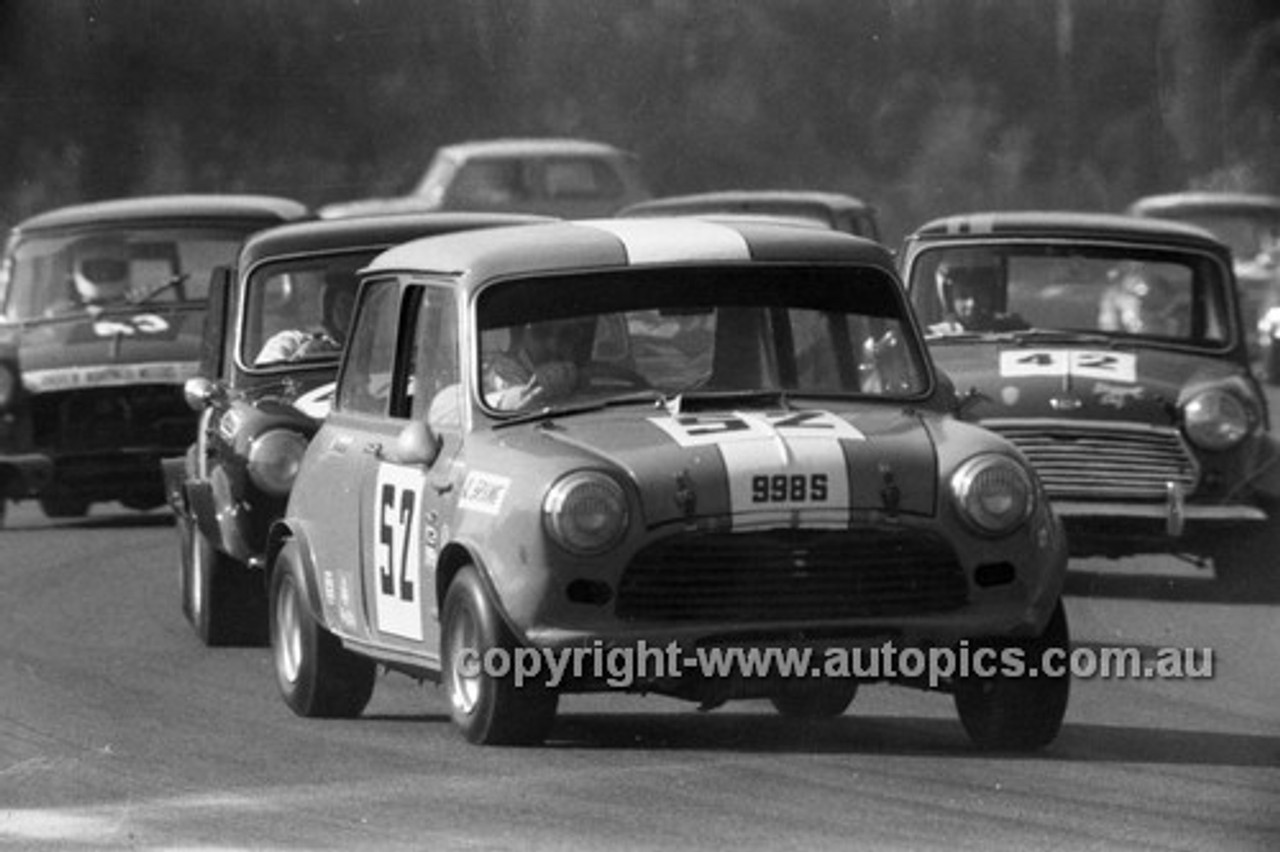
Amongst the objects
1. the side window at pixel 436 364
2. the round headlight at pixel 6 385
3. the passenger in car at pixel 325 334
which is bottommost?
the round headlight at pixel 6 385

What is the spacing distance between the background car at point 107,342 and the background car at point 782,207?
122 inches

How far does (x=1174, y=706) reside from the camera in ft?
30.7

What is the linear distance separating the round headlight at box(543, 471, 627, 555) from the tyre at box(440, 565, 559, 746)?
264mm

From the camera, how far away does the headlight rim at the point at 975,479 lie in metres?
8.02

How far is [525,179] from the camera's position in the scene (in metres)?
22.1

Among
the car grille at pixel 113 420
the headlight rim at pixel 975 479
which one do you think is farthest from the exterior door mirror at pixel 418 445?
the car grille at pixel 113 420

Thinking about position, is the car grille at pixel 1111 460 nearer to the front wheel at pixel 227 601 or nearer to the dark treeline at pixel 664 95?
the front wheel at pixel 227 601

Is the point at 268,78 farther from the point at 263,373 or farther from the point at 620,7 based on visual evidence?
the point at 263,373

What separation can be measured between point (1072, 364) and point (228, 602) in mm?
3287

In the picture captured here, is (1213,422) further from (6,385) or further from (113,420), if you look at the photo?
(6,385)

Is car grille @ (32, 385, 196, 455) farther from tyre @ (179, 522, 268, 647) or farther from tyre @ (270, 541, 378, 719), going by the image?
tyre @ (270, 541, 378, 719)

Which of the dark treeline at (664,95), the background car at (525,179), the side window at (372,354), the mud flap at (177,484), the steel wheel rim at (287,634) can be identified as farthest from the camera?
the background car at (525,179)

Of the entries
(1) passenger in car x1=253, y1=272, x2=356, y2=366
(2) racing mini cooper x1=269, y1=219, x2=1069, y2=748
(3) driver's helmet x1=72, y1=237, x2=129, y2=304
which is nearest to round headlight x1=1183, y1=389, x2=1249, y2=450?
(1) passenger in car x1=253, y1=272, x2=356, y2=366

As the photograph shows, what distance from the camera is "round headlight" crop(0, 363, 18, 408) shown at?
16.3m
